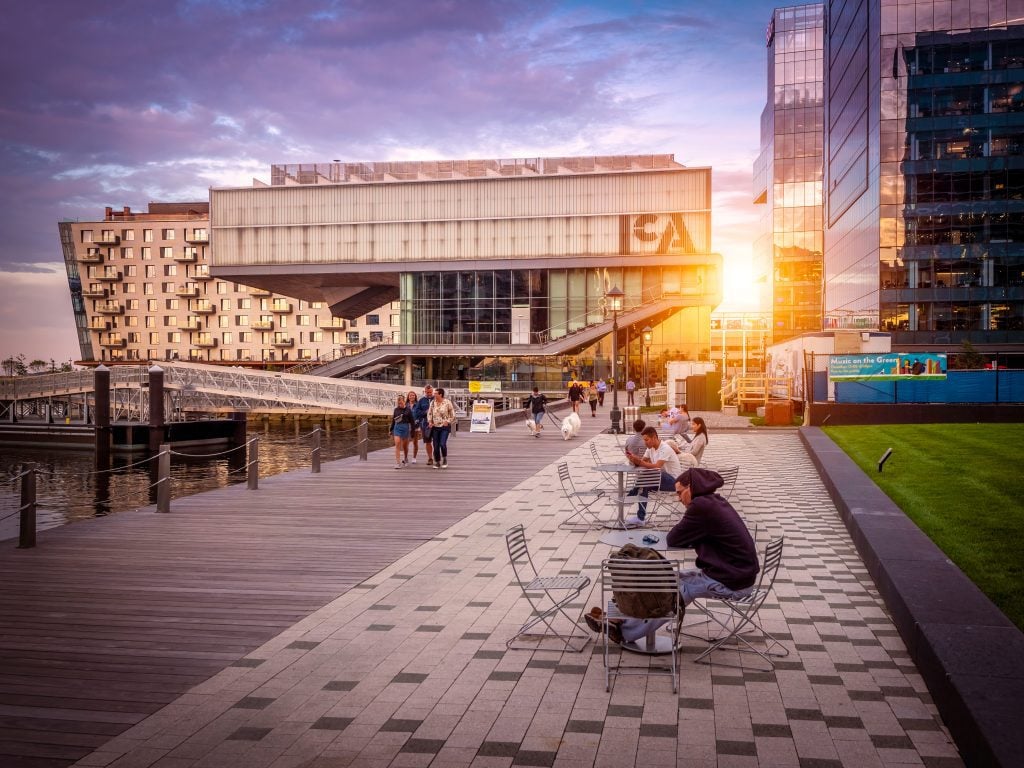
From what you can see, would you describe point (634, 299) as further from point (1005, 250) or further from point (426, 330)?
point (1005, 250)

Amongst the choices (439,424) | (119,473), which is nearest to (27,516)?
(439,424)

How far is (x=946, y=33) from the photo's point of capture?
2340 inches

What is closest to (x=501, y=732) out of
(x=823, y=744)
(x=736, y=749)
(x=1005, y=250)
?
(x=736, y=749)

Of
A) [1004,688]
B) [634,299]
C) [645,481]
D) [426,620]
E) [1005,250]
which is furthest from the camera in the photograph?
[634,299]

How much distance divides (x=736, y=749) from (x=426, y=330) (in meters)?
68.3

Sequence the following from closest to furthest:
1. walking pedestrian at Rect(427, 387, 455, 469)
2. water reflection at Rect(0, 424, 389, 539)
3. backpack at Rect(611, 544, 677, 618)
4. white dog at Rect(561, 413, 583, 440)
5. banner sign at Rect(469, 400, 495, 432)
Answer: backpack at Rect(611, 544, 677, 618) < walking pedestrian at Rect(427, 387, 455, 469) < water reflection at Rect(0, 424, 389, 539) < white dog at Rect(561, 413, 583, 440) < banner sign at Rect(469, 400, 495, 432)

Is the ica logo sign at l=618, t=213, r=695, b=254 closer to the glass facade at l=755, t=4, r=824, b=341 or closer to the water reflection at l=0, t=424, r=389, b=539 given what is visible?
the water reflection at l=0, t=424, r=389, b=539

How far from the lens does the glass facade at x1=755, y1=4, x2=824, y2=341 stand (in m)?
108

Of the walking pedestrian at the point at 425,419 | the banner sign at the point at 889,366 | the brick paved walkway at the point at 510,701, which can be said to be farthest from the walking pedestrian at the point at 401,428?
the banner sign at the point at 889,366

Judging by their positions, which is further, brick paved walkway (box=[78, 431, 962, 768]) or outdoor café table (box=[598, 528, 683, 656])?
outdoor café table (box=[598, 528, 683, 656])

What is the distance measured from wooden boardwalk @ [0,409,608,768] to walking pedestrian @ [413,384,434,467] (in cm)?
296

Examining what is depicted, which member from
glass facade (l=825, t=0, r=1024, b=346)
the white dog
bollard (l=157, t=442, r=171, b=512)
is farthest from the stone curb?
glass facade (l=825, t=0, r=1024, b=346)

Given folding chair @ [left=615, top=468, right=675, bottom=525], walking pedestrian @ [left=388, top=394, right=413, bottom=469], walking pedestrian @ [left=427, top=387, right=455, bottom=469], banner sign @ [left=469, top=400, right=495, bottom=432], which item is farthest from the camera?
banner sign @ [left=469, top=400, right=495, bottom=432]

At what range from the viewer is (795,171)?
10862 cm
